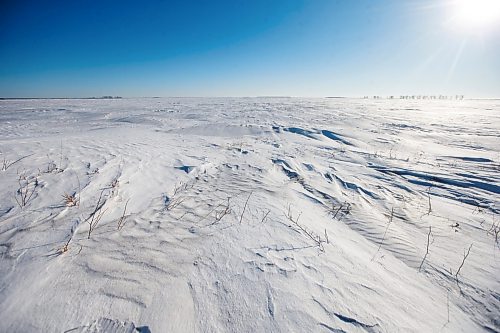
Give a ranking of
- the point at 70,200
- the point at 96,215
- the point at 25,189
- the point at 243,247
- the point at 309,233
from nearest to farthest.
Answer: the point at 243,247
the point at 309,233
the point at 96,215
the point at 70,200
the point at 25,189

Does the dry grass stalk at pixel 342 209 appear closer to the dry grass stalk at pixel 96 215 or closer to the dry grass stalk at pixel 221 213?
the dry grass stalk at pixel 221 213

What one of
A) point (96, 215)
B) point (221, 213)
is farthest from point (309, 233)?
point (96, 215)

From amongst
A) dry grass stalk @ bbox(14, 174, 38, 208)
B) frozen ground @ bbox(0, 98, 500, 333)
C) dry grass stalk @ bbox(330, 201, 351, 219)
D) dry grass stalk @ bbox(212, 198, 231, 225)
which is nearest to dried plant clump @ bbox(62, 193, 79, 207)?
frozen ground @ bbox(0, 98, 500, 333)

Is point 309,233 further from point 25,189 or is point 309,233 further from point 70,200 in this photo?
point 25,189

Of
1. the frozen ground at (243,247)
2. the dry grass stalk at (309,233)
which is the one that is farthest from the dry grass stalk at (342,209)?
the dry grass stalk at (309,233)

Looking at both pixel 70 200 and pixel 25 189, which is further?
pixel 25 189

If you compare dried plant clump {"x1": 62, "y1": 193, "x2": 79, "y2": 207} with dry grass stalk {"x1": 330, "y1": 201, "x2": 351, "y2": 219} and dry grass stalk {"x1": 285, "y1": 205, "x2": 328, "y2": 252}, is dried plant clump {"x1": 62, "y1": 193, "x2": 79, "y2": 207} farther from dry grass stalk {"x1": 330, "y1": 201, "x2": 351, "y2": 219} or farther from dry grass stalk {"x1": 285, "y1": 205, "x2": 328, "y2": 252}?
dry grass stalk {"x1": 330, "y1": 201, "x2": 351, "y2": 219}

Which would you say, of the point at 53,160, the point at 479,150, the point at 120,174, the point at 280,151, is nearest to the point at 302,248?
the point at 120,174

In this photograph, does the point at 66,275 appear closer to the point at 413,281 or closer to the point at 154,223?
the point at 154,223
